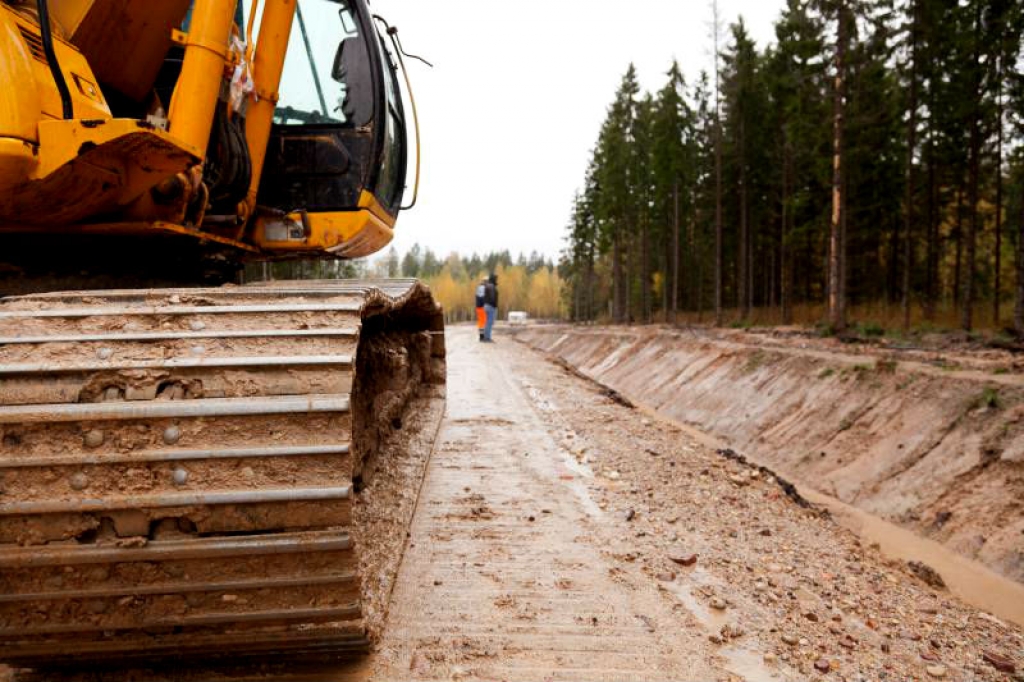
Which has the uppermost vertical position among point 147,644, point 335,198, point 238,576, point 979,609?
point 335,198

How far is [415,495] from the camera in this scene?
3676mm

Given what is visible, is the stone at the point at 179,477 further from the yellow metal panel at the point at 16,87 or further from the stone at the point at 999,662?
the stone at the point at 999,662

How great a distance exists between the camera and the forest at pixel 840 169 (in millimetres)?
17594

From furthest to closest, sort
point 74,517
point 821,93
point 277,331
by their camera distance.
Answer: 1. point 821,93
2. point 277,331
3. point 74,517

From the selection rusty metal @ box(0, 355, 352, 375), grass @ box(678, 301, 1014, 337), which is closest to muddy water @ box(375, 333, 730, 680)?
rusty metal @ box(0, 355, 352, 375)

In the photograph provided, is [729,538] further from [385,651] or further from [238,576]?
[238,576]

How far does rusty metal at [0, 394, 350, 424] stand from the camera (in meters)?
1.72

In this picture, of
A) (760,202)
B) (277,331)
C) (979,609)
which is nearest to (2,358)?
(277,331)

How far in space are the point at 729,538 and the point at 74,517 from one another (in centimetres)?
305

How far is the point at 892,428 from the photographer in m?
5.50

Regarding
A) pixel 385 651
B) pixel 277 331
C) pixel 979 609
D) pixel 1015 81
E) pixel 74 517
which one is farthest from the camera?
pixel 1015 81

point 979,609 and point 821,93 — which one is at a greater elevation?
point 821,93

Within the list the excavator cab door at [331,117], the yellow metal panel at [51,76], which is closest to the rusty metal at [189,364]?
the yellow metal panel at [51,76]

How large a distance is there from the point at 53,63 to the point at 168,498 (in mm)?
2006
